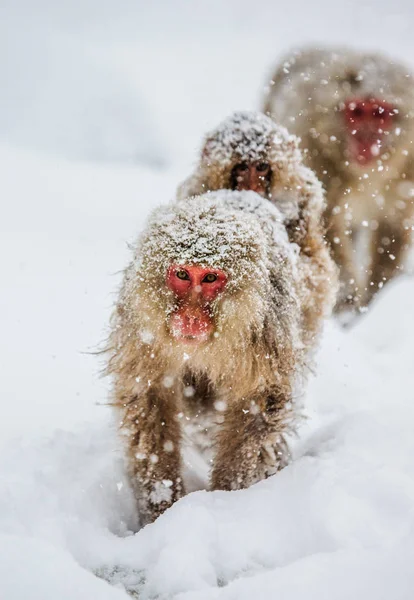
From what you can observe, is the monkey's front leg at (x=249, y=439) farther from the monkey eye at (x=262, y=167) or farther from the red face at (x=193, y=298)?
the monkey eye at (x=262, y=167)

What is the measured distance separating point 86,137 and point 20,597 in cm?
915

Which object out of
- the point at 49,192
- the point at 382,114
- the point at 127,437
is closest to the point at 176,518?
the point at 127,437


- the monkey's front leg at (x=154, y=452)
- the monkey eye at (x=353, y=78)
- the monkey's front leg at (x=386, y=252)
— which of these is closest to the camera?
the monkey's front leg at (x=154, y=452)

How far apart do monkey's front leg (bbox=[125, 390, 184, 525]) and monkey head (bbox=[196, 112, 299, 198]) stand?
130 cm

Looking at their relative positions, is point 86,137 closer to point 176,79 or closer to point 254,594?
point 176,79

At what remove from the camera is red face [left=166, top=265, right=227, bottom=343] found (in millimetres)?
1883

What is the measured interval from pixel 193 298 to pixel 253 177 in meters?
1.32

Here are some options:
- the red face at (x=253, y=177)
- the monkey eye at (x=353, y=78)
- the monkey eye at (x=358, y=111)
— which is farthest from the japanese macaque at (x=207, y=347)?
the monkey eye at (x=353, y=78)

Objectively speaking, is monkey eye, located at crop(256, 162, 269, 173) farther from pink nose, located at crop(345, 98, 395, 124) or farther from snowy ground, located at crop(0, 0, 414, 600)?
pink nose, located at crop(345, 98, 395, 124)

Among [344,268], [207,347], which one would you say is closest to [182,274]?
[207,347]

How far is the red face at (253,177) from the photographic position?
3.03 meters

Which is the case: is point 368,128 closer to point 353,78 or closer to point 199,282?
point 353,78

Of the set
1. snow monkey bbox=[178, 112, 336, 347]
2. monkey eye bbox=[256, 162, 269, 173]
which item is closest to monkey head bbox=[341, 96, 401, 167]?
snow monkey bbox=[178, 112, 336, 347]

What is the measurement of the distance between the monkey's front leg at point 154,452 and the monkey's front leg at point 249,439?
178 millimetres
